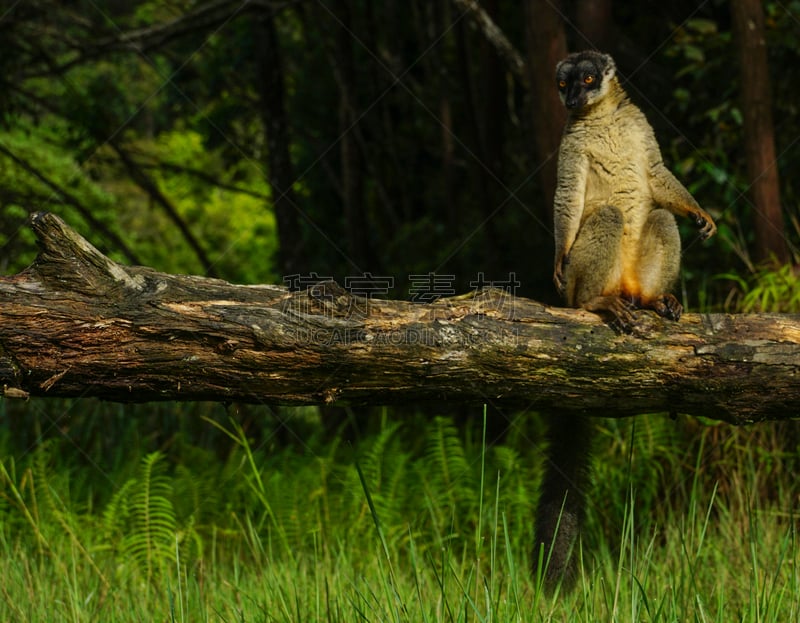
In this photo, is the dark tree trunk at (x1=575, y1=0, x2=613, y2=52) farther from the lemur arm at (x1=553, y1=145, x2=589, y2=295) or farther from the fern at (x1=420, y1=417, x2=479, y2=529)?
the fern at (x1=420, y1=417, x2=479, y2=529)

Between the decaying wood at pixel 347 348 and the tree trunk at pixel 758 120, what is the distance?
91.3 inches

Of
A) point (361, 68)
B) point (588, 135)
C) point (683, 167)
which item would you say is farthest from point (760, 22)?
point (361, 68)

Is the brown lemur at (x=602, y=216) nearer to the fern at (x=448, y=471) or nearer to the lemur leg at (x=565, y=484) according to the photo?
the lemur leg at (x=565, y=484)

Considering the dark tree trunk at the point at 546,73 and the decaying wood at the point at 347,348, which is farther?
the dark tree trunk at the point at 546,73

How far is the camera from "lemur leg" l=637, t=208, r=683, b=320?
14.9 ft

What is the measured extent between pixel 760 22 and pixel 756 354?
3115mm

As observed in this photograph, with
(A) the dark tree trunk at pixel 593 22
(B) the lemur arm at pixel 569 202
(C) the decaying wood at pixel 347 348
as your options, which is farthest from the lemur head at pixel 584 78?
(C) the decaying wood at pixel 347 348

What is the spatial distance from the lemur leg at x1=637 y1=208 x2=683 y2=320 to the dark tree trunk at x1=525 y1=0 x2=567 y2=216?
1.25 m

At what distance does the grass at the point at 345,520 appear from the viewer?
13.7 ft

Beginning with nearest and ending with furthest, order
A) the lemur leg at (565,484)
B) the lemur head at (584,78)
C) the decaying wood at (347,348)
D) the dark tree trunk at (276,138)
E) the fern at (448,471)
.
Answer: the decaying wood at (347,348)
the lemur leg at (565,484)
the lemur head at (584,78)
the fern at (448,471)
the dark tree trunk at (276,138)

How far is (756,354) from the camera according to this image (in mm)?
3615

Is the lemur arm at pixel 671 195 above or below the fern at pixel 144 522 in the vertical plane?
above

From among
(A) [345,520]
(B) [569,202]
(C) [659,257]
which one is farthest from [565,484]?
(A) [345,520]

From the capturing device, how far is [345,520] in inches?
240
